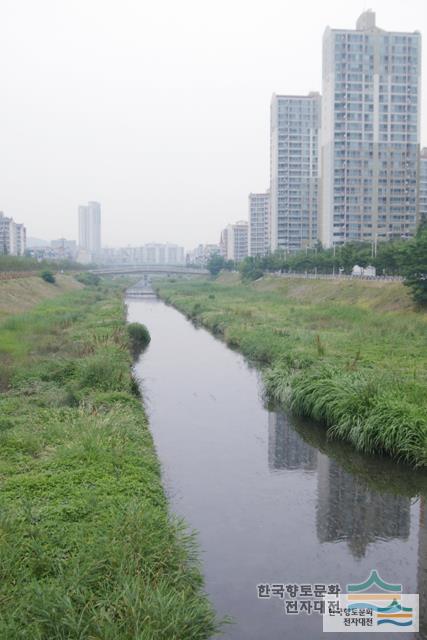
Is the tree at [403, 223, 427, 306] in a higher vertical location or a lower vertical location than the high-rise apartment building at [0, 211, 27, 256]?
lower

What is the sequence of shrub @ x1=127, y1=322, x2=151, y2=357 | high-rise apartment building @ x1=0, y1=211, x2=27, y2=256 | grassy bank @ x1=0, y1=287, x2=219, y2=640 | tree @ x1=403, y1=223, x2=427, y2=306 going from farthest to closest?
high-rise apartment building @ x1=0, y1=211, x2=27, y2=256 < tree @ x1=403, y1=223, x2=427, y2=306 < shrub @ x1=127, y1=322, x2=151, y2=357 < grassy bank @ x1=0, y1=287, x2=219, y2=640

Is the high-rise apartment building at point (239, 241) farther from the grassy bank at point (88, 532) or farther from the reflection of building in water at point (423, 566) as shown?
the reflection of building in water at point (423, 566)

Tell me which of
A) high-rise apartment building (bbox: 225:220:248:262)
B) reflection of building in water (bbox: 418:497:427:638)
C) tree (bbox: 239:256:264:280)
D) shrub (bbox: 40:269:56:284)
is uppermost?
high-rise apartment building (bbox: 225:220:248:262)

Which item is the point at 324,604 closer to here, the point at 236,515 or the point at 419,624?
the point at 419,624

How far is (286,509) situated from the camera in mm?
12688

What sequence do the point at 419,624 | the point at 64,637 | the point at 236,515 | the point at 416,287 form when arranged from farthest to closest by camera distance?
the point at 416,287
the point at 236,515
the point at 419,624
the point at 64,637

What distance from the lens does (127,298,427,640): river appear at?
9.66 metres

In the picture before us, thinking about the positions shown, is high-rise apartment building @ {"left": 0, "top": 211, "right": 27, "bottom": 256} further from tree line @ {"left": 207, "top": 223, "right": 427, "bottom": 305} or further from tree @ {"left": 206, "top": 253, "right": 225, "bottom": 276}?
tree line @ {"left": 207, "top": 223, "right": 427, "bottom": 305}

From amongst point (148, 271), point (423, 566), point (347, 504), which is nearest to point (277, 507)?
point (347, 504)

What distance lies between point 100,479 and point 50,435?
2940 mm

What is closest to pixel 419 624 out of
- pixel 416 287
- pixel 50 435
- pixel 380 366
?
pixel 50 435

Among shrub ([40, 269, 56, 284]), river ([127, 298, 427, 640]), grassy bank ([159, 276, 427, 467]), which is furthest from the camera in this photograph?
shrub ([40, 269, 56, 284])

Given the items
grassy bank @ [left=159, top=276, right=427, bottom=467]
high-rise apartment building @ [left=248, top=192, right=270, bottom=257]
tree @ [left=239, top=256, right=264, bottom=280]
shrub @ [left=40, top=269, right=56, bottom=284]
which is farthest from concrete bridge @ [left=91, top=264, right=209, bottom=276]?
grassy bank @ [left=159, top=276, right=427, bottom=467]

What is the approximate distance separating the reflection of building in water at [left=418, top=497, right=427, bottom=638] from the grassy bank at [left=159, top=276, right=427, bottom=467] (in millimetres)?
1896
